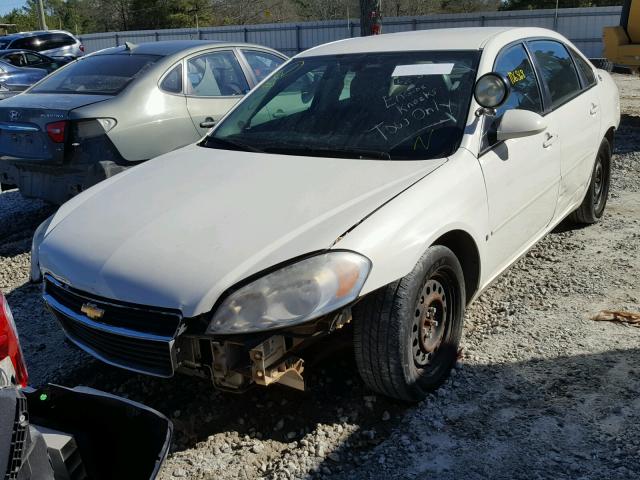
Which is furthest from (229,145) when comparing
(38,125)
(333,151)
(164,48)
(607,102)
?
(607,102)

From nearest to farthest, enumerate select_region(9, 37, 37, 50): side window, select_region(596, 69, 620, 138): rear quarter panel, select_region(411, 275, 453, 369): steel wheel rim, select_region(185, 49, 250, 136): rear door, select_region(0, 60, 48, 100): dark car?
select_region(411, 275, 453, 369): steel wheel rim
select_region(596, 69, 620, 138): rear quarter panel
select_region(185, 49, 250, 136): rear door
select_region(0, 60, 48, 100): dark car
select_region(9, 37, 37, 50): side window

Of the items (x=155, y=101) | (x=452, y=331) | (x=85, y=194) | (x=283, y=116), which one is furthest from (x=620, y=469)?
(x=155, y=101)

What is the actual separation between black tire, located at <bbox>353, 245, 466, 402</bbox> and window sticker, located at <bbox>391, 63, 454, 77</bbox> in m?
1.18

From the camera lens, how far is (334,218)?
2850 millimetres

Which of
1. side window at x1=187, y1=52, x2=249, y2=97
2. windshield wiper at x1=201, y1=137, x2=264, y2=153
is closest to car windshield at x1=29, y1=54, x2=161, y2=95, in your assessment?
side window at x1=187, y1=52, x2=249, y2=97

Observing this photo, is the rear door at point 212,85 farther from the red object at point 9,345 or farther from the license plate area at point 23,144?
the red object at point 9,345

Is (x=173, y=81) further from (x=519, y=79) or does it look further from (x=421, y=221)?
(x=421, y=221)

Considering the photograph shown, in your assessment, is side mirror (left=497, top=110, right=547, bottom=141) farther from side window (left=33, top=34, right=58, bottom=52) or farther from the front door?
side window (left=33, top=34, right=58, bottom=52)

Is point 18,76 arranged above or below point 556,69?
below

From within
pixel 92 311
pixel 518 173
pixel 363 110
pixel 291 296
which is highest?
pixel 363 110

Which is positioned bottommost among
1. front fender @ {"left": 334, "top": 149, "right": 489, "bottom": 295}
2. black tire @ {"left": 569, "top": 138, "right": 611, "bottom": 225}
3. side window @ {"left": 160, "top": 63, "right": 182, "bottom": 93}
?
black tire @ {"left": 569, "top": 138, "right": 611, "bottom": 225}

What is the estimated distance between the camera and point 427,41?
4.09 metres

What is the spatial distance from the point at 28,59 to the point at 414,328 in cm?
1679

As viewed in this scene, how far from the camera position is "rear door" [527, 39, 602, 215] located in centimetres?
440
